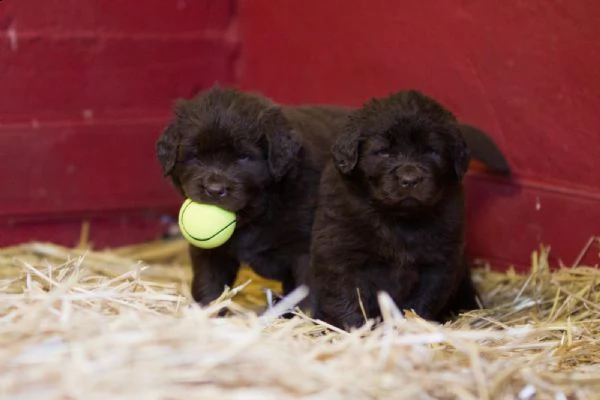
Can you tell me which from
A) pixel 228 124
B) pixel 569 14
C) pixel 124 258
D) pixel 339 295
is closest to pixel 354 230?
pixel 339 295

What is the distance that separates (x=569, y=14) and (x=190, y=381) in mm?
2976

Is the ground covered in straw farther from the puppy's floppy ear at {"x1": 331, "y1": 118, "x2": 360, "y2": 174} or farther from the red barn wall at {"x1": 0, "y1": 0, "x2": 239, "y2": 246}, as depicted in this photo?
the red barn wall at {"x1": 0, "y1": 0, "x2": 239, "y2": 246}

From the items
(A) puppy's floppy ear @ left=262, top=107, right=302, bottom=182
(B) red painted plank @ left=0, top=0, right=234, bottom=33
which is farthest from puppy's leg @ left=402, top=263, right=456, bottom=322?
(B) red painted plank @ left=0, top=0, right=234, bottom=33

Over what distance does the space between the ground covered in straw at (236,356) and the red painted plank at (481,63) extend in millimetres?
1364

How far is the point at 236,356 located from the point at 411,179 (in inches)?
55.5

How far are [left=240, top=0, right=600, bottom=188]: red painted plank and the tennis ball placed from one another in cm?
168

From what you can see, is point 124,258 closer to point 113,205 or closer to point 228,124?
point 113,205

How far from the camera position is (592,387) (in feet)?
11.5

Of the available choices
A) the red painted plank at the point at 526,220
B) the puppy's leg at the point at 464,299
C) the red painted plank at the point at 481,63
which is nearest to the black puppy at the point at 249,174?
the puppy's leg at the point at 464,299

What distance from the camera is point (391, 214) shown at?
14.6 ft

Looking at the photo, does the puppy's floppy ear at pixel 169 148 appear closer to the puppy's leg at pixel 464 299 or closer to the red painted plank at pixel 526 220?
the puppy's leg at pixel 464 299

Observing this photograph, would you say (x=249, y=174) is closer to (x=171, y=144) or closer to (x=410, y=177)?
(x=171, y=144)

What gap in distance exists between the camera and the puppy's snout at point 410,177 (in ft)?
13.7

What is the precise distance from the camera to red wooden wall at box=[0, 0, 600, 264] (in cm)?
516
